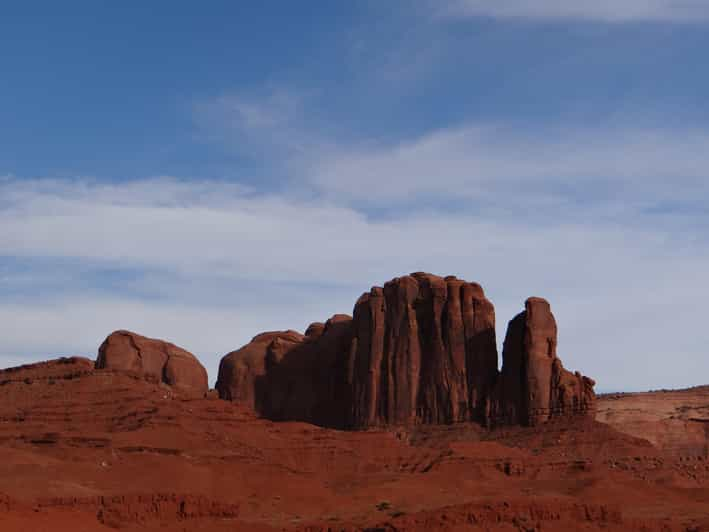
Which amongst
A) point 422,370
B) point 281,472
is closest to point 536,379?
point 422,370

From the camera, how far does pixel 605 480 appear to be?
9256 centimetres

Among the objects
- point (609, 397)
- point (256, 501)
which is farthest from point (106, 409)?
point (609, 397)

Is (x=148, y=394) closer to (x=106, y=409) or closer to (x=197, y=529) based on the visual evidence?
(x=106, y=409)

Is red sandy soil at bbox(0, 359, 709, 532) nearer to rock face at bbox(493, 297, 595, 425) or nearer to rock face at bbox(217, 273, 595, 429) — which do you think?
rock face at bbox(493, 297, 595, 425)

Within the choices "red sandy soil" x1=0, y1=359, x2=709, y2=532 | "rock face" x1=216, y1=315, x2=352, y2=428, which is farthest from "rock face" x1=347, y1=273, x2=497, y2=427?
"red sandy soil" x1=0, y1=359, x2=709, y2=532

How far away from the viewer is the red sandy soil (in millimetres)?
63281

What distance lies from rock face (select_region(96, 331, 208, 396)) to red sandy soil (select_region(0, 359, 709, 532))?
60.4 feet

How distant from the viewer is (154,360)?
121562mm

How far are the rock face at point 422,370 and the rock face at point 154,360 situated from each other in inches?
453

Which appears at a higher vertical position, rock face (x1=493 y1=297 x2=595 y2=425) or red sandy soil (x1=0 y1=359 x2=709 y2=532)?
rock face (x1=493 y1=297 x2=595 y2=425)

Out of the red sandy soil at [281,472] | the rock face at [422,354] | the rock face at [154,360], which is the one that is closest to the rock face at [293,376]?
the rock face at [422,354]

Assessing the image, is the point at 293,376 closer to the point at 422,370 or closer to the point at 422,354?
the point at 422,354

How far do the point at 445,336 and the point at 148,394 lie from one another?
41.1m

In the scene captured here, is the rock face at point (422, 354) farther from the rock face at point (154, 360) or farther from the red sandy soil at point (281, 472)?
the rock face at point (154, 360)
